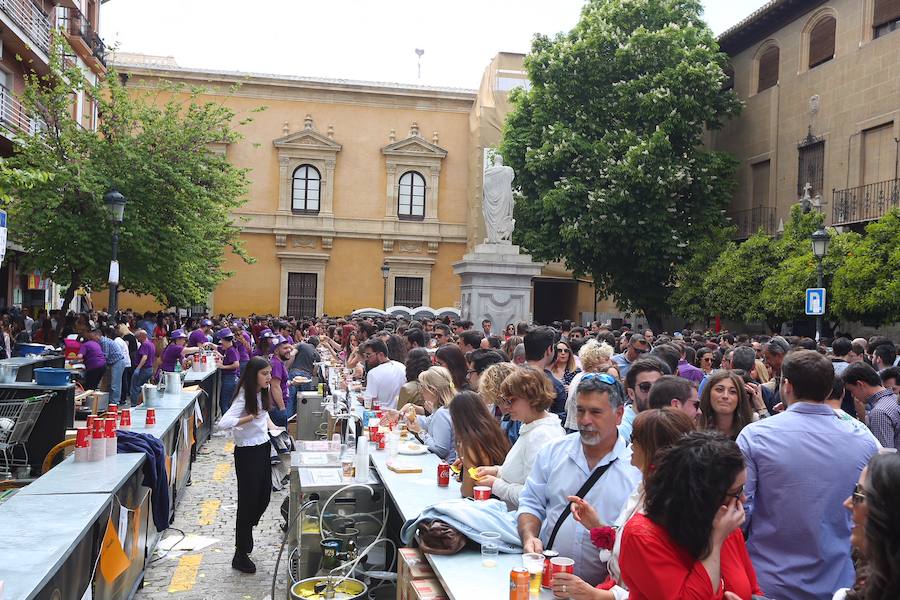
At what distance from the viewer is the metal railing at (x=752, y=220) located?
29.1 m

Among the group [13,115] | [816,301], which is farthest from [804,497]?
[13,115]

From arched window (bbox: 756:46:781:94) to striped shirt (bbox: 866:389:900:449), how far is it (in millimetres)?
24963

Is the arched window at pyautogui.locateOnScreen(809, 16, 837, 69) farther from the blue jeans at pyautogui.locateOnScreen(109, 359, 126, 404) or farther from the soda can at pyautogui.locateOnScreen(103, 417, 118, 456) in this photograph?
the soda can at pyautogui.locateOnScreen(103, 417, 118, 456)

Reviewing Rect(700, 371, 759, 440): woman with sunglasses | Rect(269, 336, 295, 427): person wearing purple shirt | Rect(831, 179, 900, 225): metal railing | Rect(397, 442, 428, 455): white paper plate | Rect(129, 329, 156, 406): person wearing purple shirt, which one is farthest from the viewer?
Rect(831, 179, 900, 225): metal railing

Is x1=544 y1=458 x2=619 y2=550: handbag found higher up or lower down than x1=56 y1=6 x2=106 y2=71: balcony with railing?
lower down

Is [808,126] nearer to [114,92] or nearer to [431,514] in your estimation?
[114,92]

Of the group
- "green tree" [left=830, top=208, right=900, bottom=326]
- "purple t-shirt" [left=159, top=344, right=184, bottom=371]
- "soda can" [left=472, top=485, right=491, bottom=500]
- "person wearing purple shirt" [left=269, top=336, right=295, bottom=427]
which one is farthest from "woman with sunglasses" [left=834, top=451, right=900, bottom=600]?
"green tree" [left=830, top=208, right=900, bottom=326]

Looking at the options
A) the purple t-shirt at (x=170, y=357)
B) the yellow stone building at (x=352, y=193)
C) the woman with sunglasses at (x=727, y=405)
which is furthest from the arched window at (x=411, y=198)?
the woman with sunglasses at (x=727, y=405)

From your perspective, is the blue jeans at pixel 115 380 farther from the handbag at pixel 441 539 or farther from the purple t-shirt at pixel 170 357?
the handbag at pixel 441 539

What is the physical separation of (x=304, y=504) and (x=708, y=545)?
370cm

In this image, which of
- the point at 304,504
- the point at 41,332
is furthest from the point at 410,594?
the point at 41,332

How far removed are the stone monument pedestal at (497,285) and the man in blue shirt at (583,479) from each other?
16961 mm

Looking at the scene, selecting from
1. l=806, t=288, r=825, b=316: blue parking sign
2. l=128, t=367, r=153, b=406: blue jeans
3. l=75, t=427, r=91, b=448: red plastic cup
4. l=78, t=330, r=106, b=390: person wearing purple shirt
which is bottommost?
l=128, t=367, r=153, b=406: blue jeans

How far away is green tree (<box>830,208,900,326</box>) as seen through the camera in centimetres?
1803
